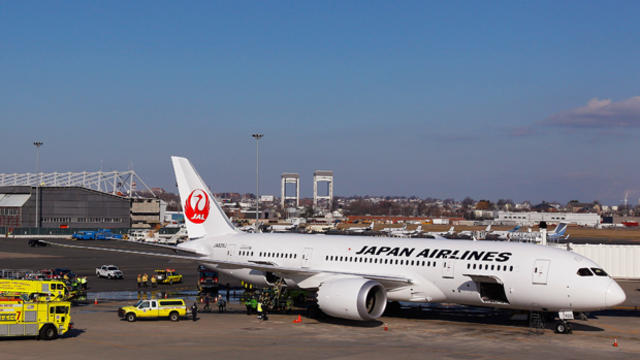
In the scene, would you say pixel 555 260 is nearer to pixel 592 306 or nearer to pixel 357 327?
pixel 592 306

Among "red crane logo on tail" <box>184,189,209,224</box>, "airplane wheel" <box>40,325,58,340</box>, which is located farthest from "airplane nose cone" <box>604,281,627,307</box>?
"red crane logo on tail" <box>184,189,209,224</box>

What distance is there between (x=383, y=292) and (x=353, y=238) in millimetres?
6715

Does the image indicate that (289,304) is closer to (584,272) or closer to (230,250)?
(230,250)

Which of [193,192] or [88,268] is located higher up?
[193,192]

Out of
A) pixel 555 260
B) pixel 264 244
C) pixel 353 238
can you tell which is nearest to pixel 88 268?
pixel 264 244

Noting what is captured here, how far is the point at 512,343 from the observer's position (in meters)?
33.2

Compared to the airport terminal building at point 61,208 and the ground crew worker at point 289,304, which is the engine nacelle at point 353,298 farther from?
the airport terminal building at point 61,208

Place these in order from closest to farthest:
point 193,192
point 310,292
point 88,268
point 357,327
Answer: point 357,327, point 310,292, point 193,192, point 88,268

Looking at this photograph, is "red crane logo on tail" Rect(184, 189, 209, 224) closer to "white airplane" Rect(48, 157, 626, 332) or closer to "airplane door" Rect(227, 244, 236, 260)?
"airplane door" Rect(227, 244, 236, 260)

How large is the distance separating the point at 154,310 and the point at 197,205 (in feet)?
40.4

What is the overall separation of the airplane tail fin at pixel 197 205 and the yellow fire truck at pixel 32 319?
57.5ft

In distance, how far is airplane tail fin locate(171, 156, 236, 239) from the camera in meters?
50.3

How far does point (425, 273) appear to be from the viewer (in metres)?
39.4

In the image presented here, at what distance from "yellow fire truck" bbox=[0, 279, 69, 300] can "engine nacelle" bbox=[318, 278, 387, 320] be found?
18.3 m
